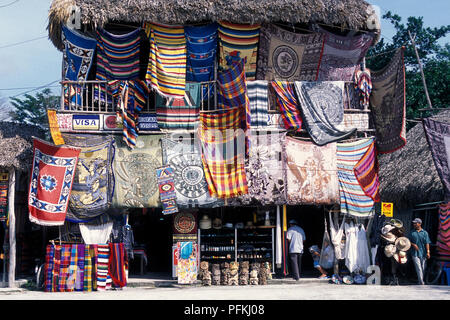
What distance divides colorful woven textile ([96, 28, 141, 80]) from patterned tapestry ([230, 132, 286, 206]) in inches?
140

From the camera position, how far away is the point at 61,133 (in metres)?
13.2

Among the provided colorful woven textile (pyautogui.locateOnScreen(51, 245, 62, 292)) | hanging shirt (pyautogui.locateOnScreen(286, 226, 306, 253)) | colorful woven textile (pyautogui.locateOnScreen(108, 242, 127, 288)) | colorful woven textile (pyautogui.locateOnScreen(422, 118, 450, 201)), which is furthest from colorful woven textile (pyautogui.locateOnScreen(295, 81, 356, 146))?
colorful woven textile (pyautogui.locateOnScreen(51, 245, 62, 292))

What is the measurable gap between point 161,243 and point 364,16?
8991 mm

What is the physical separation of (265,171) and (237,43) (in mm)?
3325

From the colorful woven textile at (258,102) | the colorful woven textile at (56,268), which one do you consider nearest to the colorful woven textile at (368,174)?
the colorful woven textile at (258,102)

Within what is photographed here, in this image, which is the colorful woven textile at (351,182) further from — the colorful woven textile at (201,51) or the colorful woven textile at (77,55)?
the colorful woven textile at (77,55)

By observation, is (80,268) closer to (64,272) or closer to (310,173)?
(64,272)

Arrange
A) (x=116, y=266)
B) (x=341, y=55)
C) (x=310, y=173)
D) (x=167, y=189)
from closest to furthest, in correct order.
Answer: (x=116, y=266)
(x=167, y=189)
(x=310, y=173)
(x=341, y=55)

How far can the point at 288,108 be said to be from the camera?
537 inches

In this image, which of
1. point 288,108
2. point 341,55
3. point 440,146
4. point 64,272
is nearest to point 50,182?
point 64,272

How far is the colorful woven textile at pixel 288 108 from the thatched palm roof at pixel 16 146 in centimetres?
625

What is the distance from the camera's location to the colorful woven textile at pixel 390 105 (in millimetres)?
12891

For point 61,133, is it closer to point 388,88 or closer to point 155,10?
point 155,10

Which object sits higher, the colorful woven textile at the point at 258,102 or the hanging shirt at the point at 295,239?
the colorful woven textile at the point at 258,102
